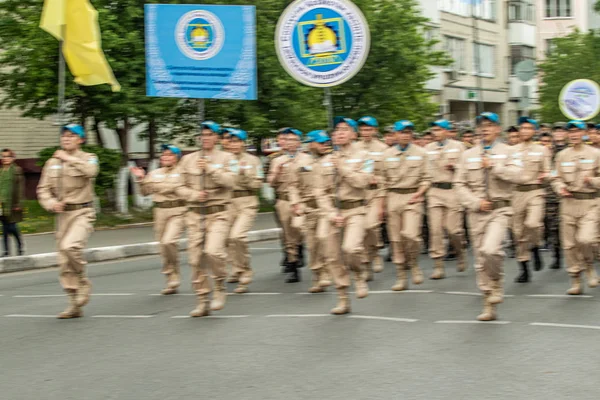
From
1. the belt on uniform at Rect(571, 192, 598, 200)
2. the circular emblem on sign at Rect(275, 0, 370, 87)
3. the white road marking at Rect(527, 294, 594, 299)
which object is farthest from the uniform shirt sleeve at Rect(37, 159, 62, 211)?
the belt on uniform at Rect(571, 192, 598, 200)

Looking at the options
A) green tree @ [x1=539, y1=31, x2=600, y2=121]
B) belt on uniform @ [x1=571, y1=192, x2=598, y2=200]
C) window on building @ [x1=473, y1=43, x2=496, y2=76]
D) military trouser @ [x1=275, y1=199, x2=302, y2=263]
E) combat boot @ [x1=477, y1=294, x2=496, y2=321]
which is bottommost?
combat boot @ [x1=477, y1=294, x2=496, y2=321]

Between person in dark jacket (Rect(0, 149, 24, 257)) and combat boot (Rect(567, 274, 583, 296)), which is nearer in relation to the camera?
combat boot (Rect(567, 274, 583, 296))

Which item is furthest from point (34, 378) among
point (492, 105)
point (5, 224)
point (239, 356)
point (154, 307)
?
point (492, 105)

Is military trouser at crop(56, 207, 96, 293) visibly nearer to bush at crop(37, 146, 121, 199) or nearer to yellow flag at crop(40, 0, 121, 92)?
yellow flag at crop(40, 0, 121, 92)

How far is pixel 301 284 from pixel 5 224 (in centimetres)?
604

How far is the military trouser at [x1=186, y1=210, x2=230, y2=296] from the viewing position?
35.1 ft

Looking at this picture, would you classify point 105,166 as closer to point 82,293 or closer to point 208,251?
point 82,293

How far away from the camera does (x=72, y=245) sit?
10.6 metres

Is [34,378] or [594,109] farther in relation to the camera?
[594,109]

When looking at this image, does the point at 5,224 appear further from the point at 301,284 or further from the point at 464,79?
the point at 464,79

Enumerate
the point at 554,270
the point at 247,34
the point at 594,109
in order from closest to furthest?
the point at 247,34, the point at 554,270, the point at 594,109

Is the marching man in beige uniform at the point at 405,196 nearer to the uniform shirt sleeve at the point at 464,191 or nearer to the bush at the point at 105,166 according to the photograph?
the uniform shirt sleeve at the point at 464,191

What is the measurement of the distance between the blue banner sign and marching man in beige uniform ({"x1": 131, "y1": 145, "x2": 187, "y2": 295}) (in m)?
1.55

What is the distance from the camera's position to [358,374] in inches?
298
